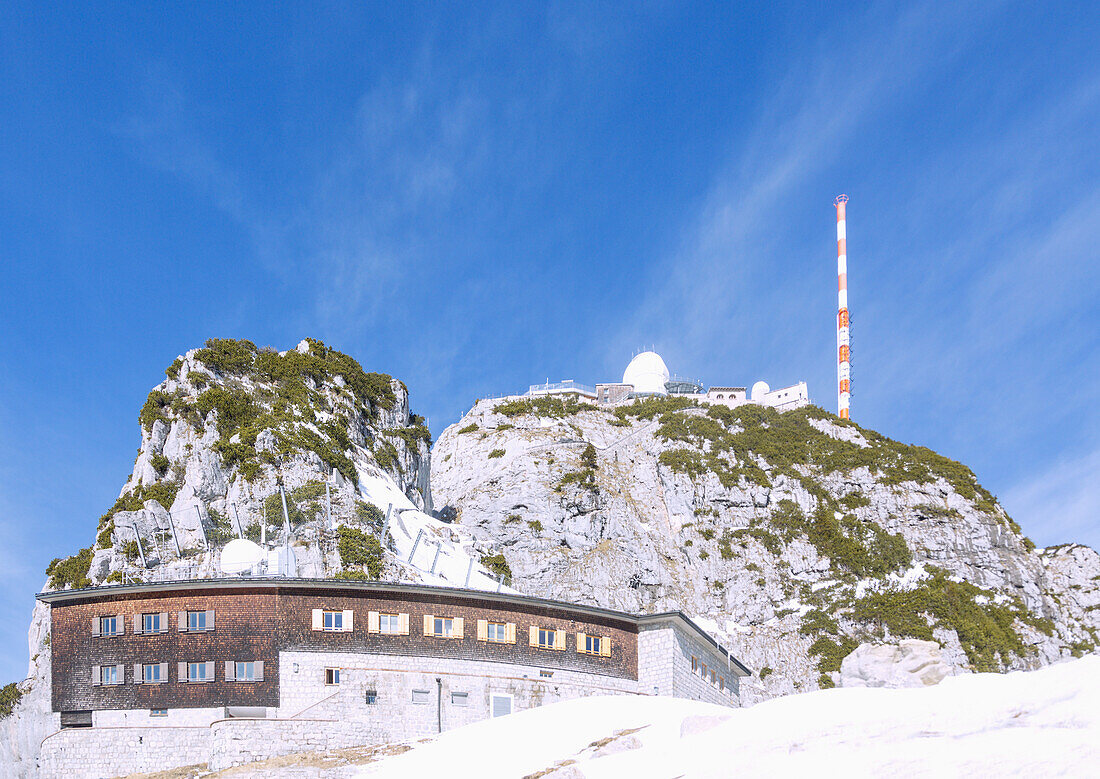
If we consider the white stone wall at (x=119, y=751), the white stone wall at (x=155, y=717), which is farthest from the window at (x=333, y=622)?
the white stone wall at (x=119, y=751)

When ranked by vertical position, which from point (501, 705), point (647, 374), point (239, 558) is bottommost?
point (501, 705)

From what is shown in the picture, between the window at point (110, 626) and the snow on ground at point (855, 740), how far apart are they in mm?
17113

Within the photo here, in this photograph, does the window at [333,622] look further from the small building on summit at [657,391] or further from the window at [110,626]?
the small building on summit at [657,391]

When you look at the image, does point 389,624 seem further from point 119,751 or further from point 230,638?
point 119,751

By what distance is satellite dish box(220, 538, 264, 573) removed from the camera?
164 feet

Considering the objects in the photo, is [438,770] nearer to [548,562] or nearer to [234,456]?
[234,456]

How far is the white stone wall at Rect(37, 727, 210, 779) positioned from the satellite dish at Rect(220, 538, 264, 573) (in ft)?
27.9

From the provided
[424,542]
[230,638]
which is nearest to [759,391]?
[424,542]

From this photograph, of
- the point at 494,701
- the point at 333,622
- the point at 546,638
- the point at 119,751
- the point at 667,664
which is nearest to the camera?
the point at 119,751

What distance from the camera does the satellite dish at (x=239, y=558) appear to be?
49.8 metres

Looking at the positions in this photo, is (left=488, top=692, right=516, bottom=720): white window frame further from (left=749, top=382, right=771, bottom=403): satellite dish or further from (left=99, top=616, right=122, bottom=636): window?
(left=749, top=382, right=771, bottom=403): satellite dish

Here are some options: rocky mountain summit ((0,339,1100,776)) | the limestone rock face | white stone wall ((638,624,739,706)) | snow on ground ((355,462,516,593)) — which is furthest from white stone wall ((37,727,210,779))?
the limestone rock face

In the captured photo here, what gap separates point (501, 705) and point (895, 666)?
22150mm

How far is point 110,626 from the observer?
47062mm
